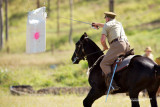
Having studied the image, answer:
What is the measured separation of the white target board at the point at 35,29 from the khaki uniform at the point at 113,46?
2.60 metres

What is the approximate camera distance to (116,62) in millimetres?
9047

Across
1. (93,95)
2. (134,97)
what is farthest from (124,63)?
(93,95)

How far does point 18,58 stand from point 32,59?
116cm

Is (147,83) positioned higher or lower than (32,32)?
lower

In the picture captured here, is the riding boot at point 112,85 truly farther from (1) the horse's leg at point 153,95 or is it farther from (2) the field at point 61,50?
(2) the field at point 61,50

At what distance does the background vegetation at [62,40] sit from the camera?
20.1 metres

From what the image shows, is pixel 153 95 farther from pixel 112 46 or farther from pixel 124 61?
pixel 112 46

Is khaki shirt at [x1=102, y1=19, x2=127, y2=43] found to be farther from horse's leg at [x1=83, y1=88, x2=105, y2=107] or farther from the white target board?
the white target board

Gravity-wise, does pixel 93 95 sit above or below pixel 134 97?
below

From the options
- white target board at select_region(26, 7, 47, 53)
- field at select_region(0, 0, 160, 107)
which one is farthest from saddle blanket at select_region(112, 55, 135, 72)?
white target board at select_region(26, 7, 47, 53)

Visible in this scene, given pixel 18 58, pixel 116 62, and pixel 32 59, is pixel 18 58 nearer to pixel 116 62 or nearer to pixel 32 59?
pixel 32 59

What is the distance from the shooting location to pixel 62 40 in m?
46.5

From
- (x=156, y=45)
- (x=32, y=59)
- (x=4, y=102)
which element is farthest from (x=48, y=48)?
(x=4, y=102)

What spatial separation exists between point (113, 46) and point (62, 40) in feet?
123
